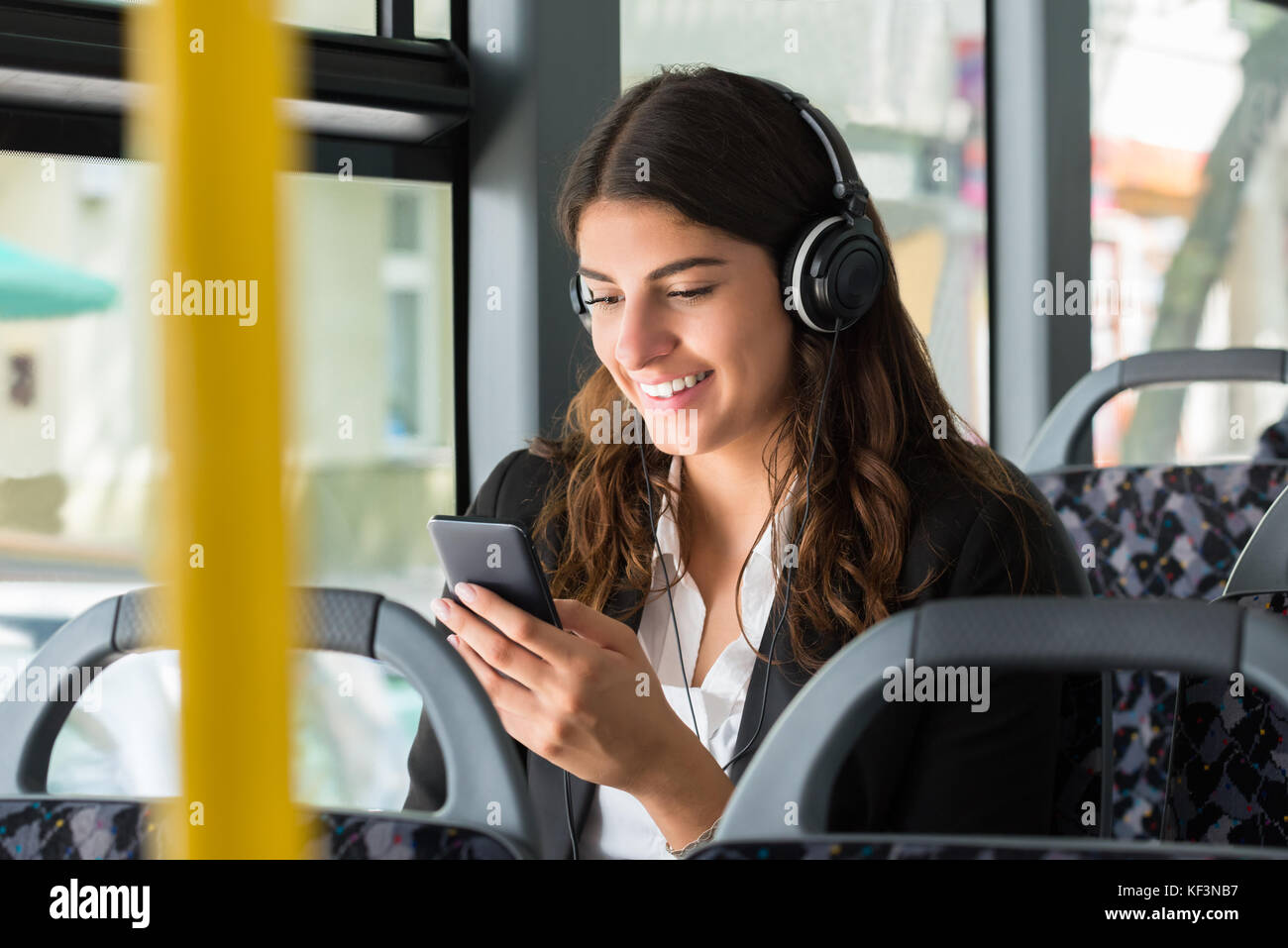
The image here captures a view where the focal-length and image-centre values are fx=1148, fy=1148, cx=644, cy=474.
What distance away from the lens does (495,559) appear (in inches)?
29.2

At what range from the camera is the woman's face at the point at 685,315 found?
1.01 metres

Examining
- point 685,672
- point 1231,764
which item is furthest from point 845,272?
point 1231,764

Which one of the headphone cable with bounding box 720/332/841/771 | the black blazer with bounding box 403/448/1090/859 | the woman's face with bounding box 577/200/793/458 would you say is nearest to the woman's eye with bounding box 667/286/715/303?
the woman's face with bounding box 577/200/793/458

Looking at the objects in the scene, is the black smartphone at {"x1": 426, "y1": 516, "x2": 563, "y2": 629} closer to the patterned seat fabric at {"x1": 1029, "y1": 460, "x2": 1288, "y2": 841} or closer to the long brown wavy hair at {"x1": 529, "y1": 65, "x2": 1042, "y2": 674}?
the long brown wavy hair at {"x1": 529, "y1": 65, "x2": 1042, "y2": 674}

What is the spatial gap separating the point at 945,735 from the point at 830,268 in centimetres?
41

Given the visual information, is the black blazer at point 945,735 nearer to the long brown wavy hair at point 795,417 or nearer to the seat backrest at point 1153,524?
the long brown wavy hair at point 795,417

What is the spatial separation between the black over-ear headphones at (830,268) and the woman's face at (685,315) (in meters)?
0.04

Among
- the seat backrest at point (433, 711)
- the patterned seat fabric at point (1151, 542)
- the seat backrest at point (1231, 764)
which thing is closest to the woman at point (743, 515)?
the seat backrest at point (1231, 764)

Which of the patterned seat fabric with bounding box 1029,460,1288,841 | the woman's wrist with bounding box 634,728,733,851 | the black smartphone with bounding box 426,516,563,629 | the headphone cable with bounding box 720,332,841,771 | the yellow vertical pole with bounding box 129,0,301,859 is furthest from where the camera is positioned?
the patterned seat fabric with bounding box 1029,460,1288,841

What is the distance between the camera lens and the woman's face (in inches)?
39.8

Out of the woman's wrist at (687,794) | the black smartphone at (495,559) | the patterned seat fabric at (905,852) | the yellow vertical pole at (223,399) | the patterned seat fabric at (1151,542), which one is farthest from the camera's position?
the patterned seat fabric at (1151,542)

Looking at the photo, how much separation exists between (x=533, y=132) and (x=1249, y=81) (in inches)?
83.7

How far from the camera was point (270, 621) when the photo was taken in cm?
18
